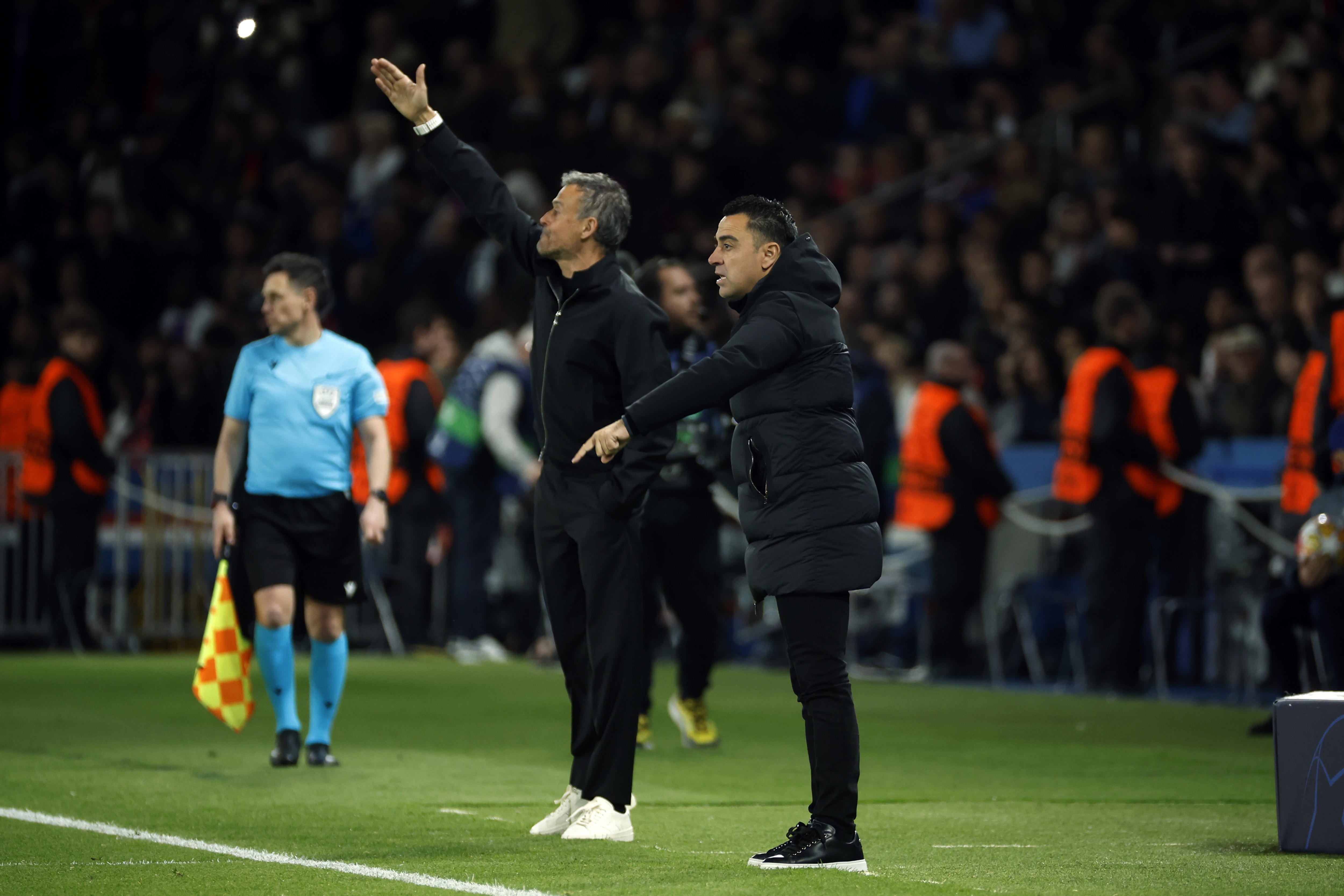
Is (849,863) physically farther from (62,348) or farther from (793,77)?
(793,77)

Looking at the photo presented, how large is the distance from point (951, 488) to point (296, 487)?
6717 millimetres

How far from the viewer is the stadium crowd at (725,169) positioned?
51.0 feet

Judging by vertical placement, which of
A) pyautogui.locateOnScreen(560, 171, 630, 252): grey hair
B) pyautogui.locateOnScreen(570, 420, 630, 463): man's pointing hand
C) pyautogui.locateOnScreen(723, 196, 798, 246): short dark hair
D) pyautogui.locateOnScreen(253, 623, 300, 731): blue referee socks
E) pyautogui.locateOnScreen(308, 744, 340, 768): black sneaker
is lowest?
pyautogui.locateOnScreen(308, 744, 340, 768): black sneaker

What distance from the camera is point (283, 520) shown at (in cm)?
940

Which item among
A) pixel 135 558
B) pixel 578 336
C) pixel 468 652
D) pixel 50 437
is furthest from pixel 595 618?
pixel 135 558

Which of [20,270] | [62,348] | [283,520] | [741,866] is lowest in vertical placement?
[741,866]

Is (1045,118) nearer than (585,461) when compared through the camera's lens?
No

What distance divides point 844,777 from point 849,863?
0.84ft

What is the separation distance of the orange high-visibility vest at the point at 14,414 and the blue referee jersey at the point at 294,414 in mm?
9441

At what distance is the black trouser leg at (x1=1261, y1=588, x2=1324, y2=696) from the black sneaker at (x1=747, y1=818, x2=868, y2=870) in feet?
18.4

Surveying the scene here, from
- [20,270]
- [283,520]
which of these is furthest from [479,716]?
[20,270]

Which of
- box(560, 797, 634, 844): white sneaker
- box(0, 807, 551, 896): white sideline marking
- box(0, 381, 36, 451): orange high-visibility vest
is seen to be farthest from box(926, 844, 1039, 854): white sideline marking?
box(0, 381, 36, 451): orange high-visibility vest

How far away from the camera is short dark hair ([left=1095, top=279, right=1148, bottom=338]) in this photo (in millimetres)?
14016

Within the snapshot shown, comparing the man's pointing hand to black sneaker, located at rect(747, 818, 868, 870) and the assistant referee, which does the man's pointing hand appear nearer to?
black sneaker, located at rect(747, 818, 868, 870)
